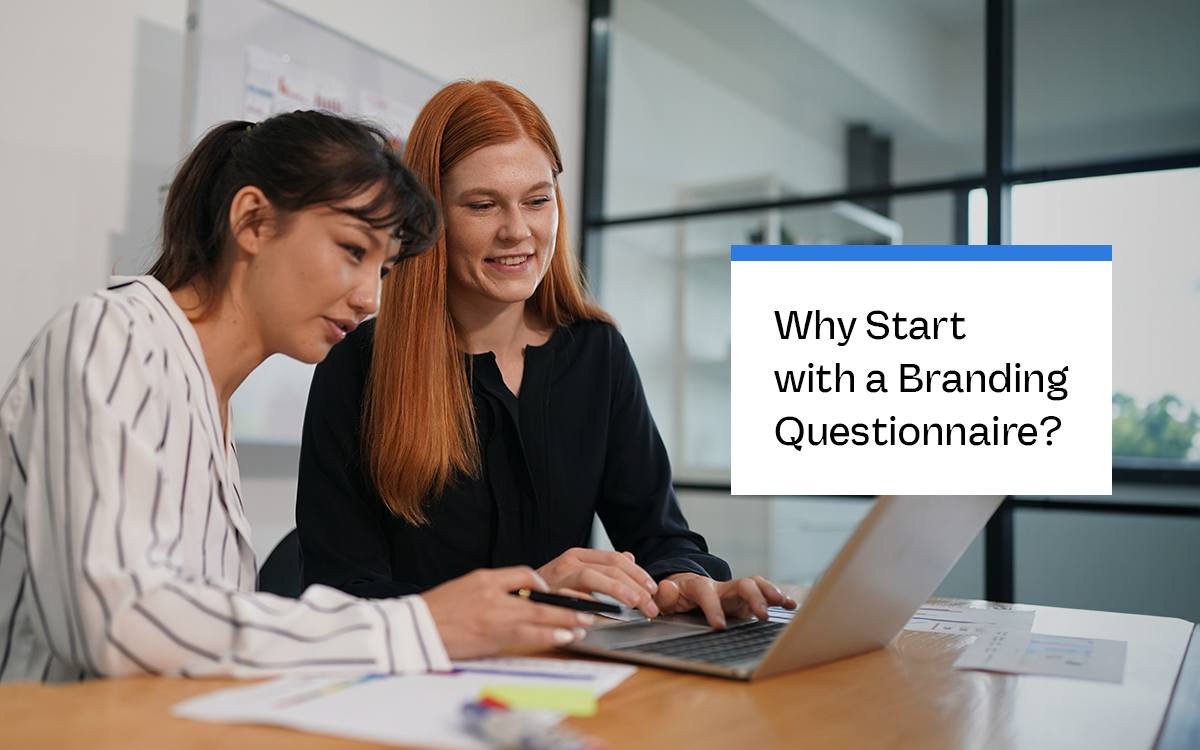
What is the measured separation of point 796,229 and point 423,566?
228 centimetres

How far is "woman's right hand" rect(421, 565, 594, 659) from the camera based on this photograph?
2.57 feet

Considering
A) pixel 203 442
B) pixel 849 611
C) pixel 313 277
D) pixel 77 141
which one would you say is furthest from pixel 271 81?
pixel 849 611

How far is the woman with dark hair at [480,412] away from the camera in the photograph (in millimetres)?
1327

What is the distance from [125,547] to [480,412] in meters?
0.75

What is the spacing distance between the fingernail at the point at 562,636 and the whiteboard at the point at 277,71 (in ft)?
5.57

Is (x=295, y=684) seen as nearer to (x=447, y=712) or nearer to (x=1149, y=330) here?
(x=447, y=712)

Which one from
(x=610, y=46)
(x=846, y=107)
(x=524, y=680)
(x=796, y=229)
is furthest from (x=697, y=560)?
(x=610, y=46)

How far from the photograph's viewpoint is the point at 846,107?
3338 millimetres

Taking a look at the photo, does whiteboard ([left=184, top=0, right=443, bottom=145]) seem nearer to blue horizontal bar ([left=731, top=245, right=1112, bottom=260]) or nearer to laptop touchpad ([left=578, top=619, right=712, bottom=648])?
blue horizontal bar ([left=731, top=245, right=1112, bottom=260])

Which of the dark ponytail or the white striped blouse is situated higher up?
the dark ponytail

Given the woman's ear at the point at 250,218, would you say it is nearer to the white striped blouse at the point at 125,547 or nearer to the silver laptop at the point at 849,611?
the white striped blouse at the point at 125,547

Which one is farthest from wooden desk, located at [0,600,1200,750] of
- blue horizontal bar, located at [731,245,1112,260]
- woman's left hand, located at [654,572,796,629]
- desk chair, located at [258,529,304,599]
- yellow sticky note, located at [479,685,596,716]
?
blue horizontal bar, located at [731,245,1112,260]

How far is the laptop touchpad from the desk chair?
63 centimetres

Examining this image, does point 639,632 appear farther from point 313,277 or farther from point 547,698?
point 313,277
